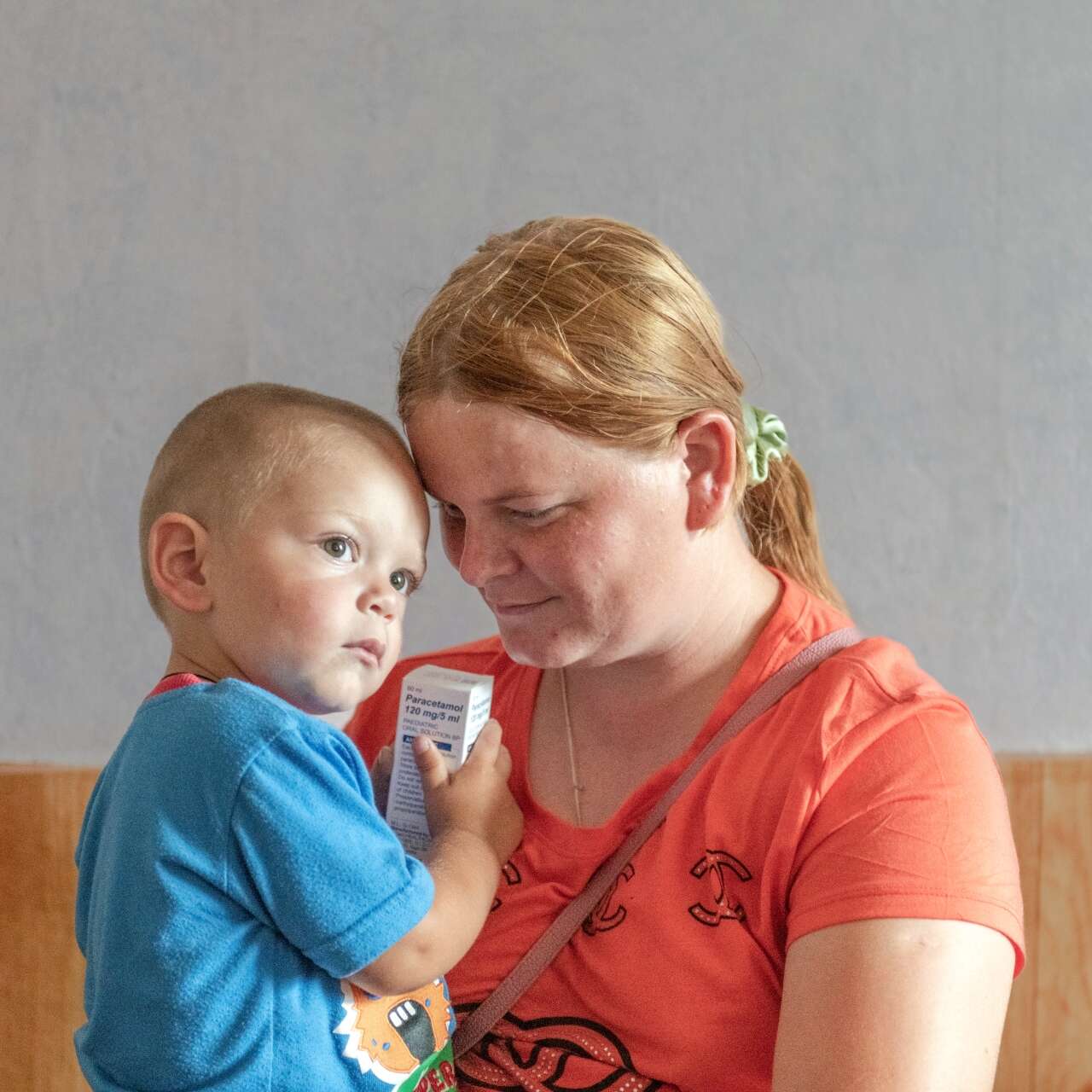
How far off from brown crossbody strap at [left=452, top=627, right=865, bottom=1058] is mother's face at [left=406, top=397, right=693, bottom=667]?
123mm

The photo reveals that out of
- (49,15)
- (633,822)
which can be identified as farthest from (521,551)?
(49,15)

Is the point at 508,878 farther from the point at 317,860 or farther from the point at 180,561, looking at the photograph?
the point at 180,561

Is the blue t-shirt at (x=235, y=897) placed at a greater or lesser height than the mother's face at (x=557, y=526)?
lesser

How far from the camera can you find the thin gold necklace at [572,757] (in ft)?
4.43

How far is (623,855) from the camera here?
4.10 feet

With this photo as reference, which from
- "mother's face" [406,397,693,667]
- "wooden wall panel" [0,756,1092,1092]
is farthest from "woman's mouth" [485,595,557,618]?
"wooden wall panel" [0,756,1092,1092]

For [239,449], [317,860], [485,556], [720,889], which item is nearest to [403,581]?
[485,556]

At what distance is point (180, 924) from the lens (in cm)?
104

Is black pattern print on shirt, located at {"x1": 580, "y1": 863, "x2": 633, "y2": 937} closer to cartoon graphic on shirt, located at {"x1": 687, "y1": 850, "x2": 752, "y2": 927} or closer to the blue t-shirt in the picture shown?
cartoon graphic on shirt, located at {"x1": 687, "y1": 850, "x2": 752, "y2": 927}

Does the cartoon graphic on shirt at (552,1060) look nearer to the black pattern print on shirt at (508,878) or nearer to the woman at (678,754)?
the woman at (678,754)

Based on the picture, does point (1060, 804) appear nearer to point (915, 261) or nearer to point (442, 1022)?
point (915, 261)

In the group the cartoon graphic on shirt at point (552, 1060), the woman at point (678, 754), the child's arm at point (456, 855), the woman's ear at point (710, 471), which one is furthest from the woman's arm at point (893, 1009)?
the woman's ear at point (710, 471)

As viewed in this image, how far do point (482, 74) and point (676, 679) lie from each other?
1066mm

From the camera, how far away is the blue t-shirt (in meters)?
1.03
